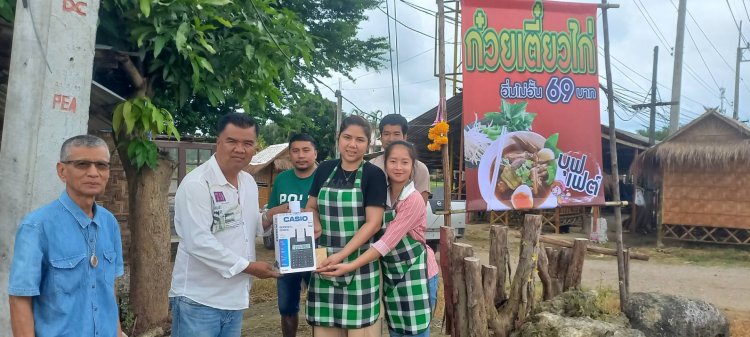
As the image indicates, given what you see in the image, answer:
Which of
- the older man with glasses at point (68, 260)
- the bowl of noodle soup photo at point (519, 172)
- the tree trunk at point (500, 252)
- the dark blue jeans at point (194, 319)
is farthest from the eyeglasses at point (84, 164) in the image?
the bowl of noodle soup photo at point (519, 172)

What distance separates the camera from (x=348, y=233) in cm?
269

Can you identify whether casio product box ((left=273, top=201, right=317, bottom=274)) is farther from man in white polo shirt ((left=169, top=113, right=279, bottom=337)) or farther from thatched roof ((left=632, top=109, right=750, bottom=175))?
thatched roof ((left=632, top=109, right=750, bottom=175))

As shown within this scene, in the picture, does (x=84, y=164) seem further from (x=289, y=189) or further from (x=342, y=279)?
(x=289, y=189)

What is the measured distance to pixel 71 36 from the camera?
94.5 inches

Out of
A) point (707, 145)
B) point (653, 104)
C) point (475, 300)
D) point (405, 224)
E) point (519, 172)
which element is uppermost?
point (653, 104)

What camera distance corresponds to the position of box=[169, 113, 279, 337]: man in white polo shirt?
2492 mm

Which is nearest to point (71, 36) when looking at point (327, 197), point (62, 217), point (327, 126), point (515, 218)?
point (62, 217)

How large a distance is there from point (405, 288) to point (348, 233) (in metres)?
0.47

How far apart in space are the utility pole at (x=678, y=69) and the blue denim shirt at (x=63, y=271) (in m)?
18.2

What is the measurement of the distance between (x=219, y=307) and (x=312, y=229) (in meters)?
0.57

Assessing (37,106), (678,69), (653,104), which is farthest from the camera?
(678,69)

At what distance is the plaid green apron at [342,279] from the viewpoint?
2682 mm

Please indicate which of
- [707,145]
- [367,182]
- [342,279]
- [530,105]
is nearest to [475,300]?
[342,279]

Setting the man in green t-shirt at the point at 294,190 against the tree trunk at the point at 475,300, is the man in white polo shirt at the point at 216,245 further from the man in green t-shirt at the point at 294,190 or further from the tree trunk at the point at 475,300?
the tree trunk at the point at 475,300
